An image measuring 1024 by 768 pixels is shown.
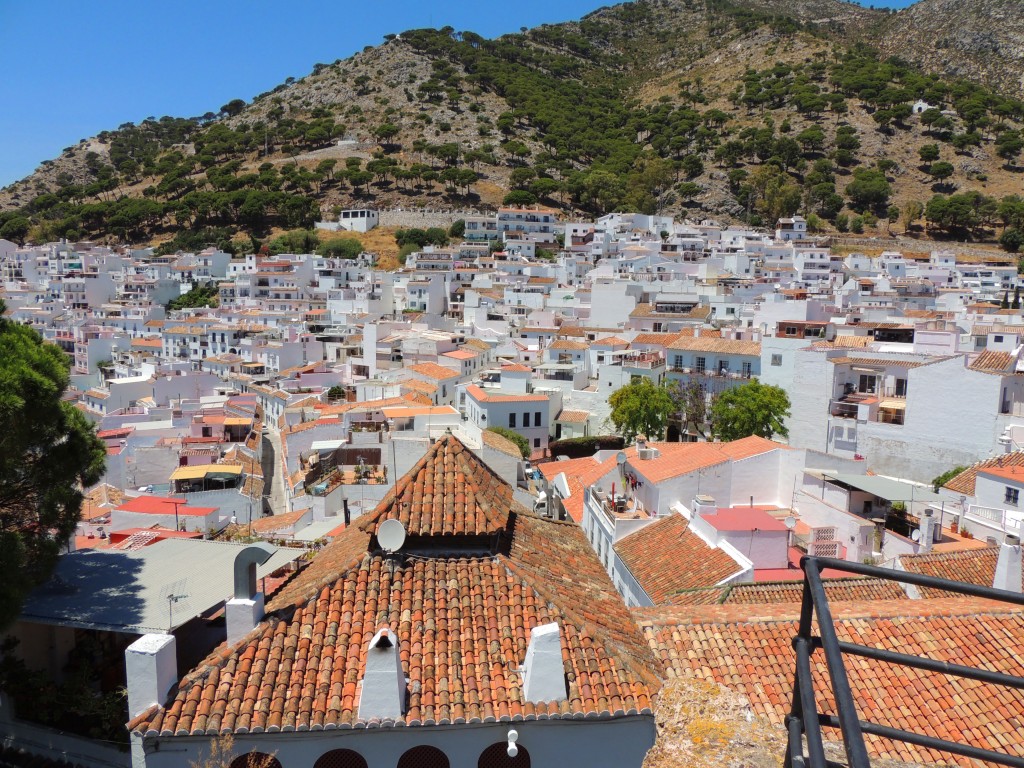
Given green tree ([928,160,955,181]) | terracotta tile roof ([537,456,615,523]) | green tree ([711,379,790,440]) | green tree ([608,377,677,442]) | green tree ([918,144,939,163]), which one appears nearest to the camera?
terracotta tile roof ([537,456,615,523])

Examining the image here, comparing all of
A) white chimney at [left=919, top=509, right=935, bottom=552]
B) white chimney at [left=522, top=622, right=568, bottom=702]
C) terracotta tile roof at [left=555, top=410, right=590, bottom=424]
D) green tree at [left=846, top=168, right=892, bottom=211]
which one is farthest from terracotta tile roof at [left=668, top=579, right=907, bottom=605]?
green tree at [left=846, top=168, right=892, bottom=211]

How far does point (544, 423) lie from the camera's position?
110ft

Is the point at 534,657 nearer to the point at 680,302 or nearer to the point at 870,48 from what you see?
the point at 680,302

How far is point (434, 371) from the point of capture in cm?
3834

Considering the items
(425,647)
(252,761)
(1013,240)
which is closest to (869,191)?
(1013,240)

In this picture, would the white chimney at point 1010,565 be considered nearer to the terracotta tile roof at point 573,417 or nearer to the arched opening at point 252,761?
the arched opening at point 252,761

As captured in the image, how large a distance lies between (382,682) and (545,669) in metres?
1.38

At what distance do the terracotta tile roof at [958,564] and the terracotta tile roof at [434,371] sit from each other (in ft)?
88.8

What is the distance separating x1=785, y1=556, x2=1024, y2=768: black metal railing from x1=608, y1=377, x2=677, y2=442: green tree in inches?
1179

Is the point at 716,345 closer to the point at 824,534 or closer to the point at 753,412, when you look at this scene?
the point at 753,412

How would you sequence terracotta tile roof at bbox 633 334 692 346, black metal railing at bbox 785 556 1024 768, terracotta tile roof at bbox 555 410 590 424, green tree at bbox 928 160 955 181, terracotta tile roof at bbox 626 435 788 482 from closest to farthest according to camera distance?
black metal railing at bbox 785 556 1024 768
terracotta tile roof at bbox 626 435 788 482
terracotta tile roof at bbox 555 410 590 424
terracotta tile roof at bbox 633 334 692 346
green tree at bbox 928 160 955 181

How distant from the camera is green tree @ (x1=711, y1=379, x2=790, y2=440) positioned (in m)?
28.4

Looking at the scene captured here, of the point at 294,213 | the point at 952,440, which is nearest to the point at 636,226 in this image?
the point at 294,213

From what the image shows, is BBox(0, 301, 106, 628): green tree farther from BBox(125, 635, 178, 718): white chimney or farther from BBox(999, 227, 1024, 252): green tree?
BBox(999, 227, 1024, 252): green tree
